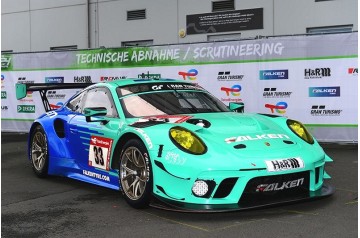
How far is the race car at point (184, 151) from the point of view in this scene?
14.3ft

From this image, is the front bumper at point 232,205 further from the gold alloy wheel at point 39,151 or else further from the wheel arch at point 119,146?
the gold alloy wheel at point 39,151

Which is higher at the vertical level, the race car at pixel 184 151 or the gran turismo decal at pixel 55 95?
the gran turismo decal at pixel 55 95

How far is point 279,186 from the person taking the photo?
4.47 metres

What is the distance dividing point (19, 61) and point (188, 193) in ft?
30.9

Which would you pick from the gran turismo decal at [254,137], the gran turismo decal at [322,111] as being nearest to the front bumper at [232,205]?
the gran turismo decal at [254,137]

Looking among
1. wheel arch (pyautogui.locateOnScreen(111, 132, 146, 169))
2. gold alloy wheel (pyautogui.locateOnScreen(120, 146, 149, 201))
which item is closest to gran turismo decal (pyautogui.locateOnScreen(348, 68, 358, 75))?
wheel arch (pyautogui.locateOnScreen(111, 132, 146, 169))

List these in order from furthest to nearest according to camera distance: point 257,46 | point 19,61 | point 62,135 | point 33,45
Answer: point 33,45 < point 19,61 < point 257,46 < point 62,135

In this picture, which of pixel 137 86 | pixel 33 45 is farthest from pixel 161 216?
pixel 33 45

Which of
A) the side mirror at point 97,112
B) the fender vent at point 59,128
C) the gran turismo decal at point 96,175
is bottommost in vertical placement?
the gran turismo decal at point 96,175

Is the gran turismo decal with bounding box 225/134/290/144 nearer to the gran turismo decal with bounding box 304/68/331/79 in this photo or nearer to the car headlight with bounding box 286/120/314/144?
the car headlight with bounding box 286/120/314/144

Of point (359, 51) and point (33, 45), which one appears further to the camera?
point (33, 45)

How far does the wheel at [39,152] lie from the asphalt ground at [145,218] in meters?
0.67

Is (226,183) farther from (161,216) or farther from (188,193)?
(161,216)

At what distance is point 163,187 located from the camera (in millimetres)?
4543
